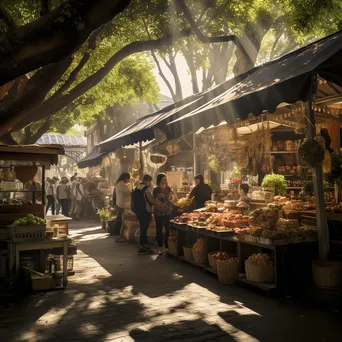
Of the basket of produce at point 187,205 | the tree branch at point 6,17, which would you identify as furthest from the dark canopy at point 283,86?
the basket of produce at point 187,205

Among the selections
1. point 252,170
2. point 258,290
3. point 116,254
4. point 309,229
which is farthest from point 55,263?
point 252,170

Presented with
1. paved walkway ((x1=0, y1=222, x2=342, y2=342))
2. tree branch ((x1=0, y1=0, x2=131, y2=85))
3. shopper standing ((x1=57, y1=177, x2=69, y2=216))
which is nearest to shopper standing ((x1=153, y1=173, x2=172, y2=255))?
paved walkway ((x1=0, y1=222, x2=342, y2=342))

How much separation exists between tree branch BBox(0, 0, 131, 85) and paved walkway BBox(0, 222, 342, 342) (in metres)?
3.29

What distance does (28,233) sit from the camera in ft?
24.4

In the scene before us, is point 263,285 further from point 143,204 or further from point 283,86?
point 143,204

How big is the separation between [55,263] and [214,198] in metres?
6.23

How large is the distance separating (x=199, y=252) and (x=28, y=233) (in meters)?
3.54

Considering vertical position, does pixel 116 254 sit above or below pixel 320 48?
below

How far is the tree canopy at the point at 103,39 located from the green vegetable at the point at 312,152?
357cm

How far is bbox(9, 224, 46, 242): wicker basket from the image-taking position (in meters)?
7.32

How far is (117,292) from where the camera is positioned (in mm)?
7098

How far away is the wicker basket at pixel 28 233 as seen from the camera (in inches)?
288

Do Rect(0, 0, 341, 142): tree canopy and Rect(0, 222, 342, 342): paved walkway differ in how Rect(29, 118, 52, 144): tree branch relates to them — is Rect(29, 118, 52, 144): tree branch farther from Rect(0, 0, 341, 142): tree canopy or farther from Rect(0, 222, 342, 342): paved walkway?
Rect(0, 222, 342, 342): paved walkway

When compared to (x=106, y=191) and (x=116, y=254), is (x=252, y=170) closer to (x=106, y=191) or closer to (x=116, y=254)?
(x=116, y=254)
